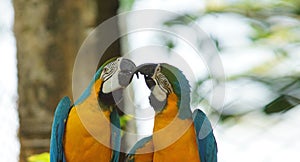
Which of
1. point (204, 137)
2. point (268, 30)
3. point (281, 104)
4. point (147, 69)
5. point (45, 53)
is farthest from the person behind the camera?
point (268, 30)

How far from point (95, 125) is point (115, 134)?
0.15 feet

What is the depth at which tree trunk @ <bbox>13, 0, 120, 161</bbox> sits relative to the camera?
4.75 feet

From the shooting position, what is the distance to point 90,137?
1.05 meters

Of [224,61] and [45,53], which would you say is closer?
[45,53]

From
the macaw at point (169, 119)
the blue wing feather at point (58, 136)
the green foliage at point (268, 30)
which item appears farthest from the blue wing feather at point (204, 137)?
the green foliage at point (268, 30)

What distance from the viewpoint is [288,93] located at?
144cm

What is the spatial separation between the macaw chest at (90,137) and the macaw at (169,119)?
5 cm

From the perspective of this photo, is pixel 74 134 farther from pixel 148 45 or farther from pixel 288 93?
pixel 288 93

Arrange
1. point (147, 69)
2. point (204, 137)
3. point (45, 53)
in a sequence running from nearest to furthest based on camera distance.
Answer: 1. point (147, 69)
2. point (204, 137)
3. point (45, 53)

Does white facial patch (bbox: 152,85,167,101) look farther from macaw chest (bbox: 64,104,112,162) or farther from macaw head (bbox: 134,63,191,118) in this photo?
macaw chest (bbox: 64,104,112,162)

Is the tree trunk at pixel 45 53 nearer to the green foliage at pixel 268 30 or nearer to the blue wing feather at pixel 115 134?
the green foliage at pixel 268 30

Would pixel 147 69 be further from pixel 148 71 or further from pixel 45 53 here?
pixel 45 53

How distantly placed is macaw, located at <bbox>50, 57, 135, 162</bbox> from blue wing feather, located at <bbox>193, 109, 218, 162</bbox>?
0.14 m

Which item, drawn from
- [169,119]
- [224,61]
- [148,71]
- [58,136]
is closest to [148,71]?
[148,71]
